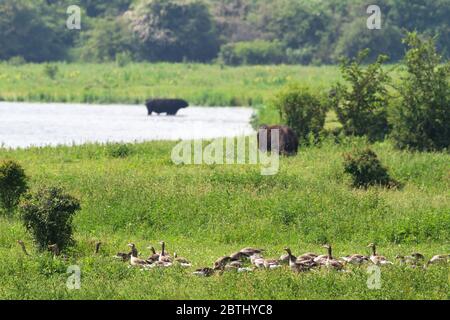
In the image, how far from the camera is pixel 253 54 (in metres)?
87.1

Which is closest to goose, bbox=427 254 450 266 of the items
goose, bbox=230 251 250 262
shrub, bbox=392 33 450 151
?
goose, bbox=230 251 250 262

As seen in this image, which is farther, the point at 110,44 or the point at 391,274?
the point at 110,44

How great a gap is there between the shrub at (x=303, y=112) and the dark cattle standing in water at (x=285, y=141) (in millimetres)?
2933

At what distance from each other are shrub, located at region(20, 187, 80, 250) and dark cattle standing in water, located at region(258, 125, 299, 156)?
13.6 metres

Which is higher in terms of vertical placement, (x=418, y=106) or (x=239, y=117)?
(x=418, y=106)

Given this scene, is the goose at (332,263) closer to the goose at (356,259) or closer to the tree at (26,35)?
the goose at (356,259)

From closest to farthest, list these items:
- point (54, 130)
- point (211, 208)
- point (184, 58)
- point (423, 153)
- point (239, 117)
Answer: point (211, 208) → point (423, 153) → point (54, 130) → point (239, 117) → point (184, 58)

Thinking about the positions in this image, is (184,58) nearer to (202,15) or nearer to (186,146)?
(202,15)

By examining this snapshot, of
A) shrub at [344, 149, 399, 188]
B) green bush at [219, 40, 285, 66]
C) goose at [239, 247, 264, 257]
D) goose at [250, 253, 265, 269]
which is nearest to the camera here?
goose at [250, 253, 265, 269]

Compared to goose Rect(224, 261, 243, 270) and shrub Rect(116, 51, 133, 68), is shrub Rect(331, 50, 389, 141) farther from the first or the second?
shrub Rect(116, 51, 133, 68)

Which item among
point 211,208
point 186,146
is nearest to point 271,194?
point 211,208

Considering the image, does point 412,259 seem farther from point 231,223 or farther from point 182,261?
point 231,223

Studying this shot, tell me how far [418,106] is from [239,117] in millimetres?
22411

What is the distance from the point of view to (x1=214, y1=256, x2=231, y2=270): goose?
18.3 metres
